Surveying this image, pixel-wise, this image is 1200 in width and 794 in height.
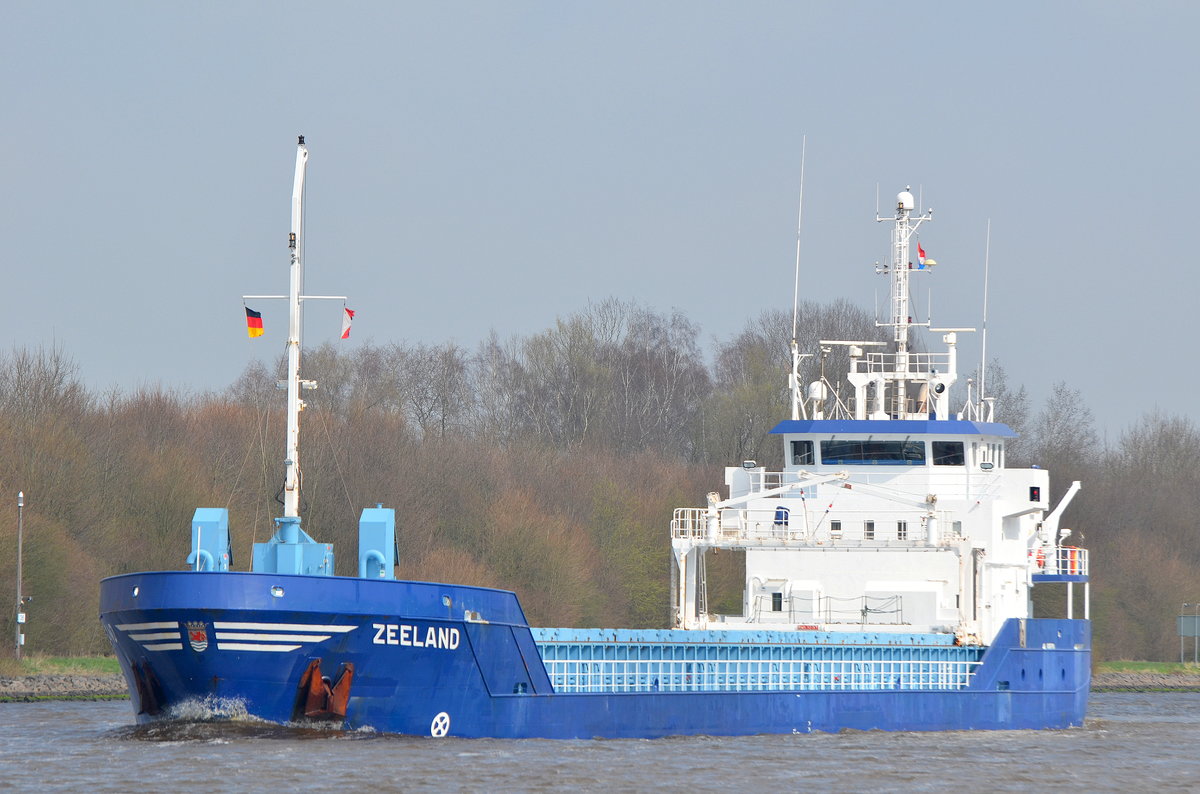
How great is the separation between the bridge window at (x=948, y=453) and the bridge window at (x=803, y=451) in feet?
7.17

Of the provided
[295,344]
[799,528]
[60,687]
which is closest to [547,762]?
[295,344]

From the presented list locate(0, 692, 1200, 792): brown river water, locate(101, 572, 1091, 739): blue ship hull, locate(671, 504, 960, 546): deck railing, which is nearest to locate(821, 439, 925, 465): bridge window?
locate(671, 504, 960, 546): deck railing

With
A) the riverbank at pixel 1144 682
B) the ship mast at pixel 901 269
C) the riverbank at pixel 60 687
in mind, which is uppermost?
the ship mast at pixel 901 269

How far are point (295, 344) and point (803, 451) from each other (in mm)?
11963

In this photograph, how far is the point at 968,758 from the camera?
25.8m

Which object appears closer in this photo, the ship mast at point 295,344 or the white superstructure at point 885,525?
the ship mast at point 295,344

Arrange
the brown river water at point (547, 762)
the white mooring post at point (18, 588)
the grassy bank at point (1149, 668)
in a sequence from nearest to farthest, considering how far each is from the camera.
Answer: the brown river water at point (547, 762) → the white mooring post at point (18, 588) → the grassy bank at point (1149, 668)

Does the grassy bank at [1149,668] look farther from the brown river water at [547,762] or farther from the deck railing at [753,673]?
the brown river water at [547,762]

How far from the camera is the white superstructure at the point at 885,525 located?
101 ft

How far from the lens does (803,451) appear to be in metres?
32.5

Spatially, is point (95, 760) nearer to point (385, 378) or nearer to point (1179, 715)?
point (1179, 715)

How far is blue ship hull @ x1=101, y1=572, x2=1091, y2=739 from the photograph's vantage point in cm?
2188

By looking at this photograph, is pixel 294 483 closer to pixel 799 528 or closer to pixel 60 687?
pixel 799 528

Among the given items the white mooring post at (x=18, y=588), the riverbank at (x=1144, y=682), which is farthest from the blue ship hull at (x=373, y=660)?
the riverbank at (x=1144, y=682)
